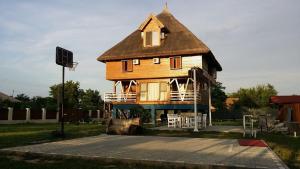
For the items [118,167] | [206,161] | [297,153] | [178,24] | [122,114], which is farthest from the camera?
[178,24]

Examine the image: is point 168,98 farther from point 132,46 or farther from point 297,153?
point 297,153

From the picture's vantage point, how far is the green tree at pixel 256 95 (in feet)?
234

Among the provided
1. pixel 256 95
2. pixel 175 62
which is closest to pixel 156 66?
pixel 175 62

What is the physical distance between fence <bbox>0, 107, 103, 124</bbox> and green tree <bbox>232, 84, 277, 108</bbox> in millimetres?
43151

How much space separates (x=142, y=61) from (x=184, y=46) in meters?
4.55

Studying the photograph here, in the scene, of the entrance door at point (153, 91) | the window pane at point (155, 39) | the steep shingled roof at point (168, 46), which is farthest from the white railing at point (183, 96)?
the window pane at point (155, 39)

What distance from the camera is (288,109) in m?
22.8

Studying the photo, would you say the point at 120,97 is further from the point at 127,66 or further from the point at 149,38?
the point at 149,38

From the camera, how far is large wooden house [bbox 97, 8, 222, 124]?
29.8 m

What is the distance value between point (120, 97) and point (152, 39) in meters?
6.46

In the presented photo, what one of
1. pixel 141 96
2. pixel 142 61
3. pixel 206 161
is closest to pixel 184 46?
pixel 142 61

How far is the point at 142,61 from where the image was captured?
31.9m

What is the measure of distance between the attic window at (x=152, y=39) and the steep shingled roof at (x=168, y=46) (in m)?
0.49

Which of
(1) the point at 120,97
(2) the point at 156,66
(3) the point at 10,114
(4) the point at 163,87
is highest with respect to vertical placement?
(2) the point at 156,66
